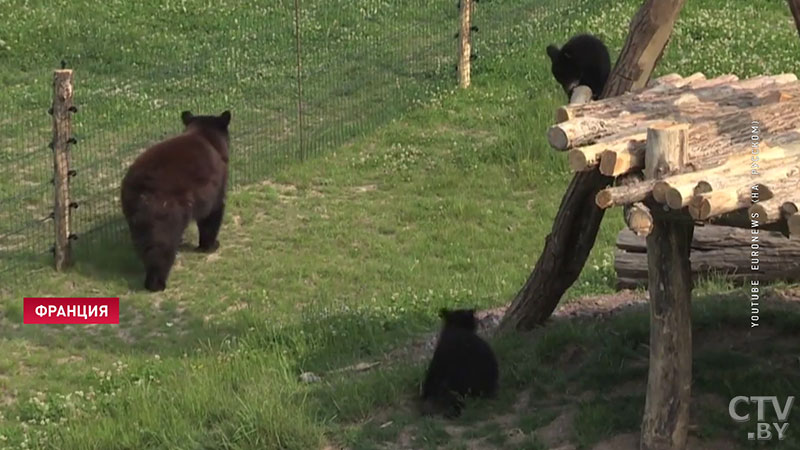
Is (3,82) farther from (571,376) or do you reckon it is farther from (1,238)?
(571,376)

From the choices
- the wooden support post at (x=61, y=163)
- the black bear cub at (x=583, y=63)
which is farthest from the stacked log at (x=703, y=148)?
the wooden support post at (x=61, y=163)

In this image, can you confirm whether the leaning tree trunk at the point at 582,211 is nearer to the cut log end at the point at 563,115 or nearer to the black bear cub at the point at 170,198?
the cut log end at the point at 563,115

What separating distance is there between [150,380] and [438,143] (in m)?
5.99

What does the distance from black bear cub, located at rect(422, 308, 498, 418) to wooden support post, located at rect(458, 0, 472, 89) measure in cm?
825

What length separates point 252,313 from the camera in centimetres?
973

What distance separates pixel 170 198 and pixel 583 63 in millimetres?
4436

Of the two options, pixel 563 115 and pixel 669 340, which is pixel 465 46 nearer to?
pixel 563 115

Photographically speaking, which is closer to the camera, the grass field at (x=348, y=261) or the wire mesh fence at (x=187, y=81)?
the grass field at (x=348, y=261)

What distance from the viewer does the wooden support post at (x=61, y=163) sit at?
10797 millimetres

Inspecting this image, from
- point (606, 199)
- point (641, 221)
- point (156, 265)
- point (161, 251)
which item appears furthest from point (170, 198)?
point (641, 221)

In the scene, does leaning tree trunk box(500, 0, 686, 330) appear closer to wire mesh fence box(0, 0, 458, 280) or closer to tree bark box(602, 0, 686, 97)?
tree bark box(602, 0, 686, 97)

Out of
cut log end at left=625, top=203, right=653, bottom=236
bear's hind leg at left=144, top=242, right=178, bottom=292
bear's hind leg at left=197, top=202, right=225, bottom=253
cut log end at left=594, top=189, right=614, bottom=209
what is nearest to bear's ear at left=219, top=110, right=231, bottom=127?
bear's hind leg at left=197, top=202, right=225, bottom=253

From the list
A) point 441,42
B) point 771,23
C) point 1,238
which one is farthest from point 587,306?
point 771,23

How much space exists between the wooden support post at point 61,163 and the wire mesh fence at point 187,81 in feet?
0.85
